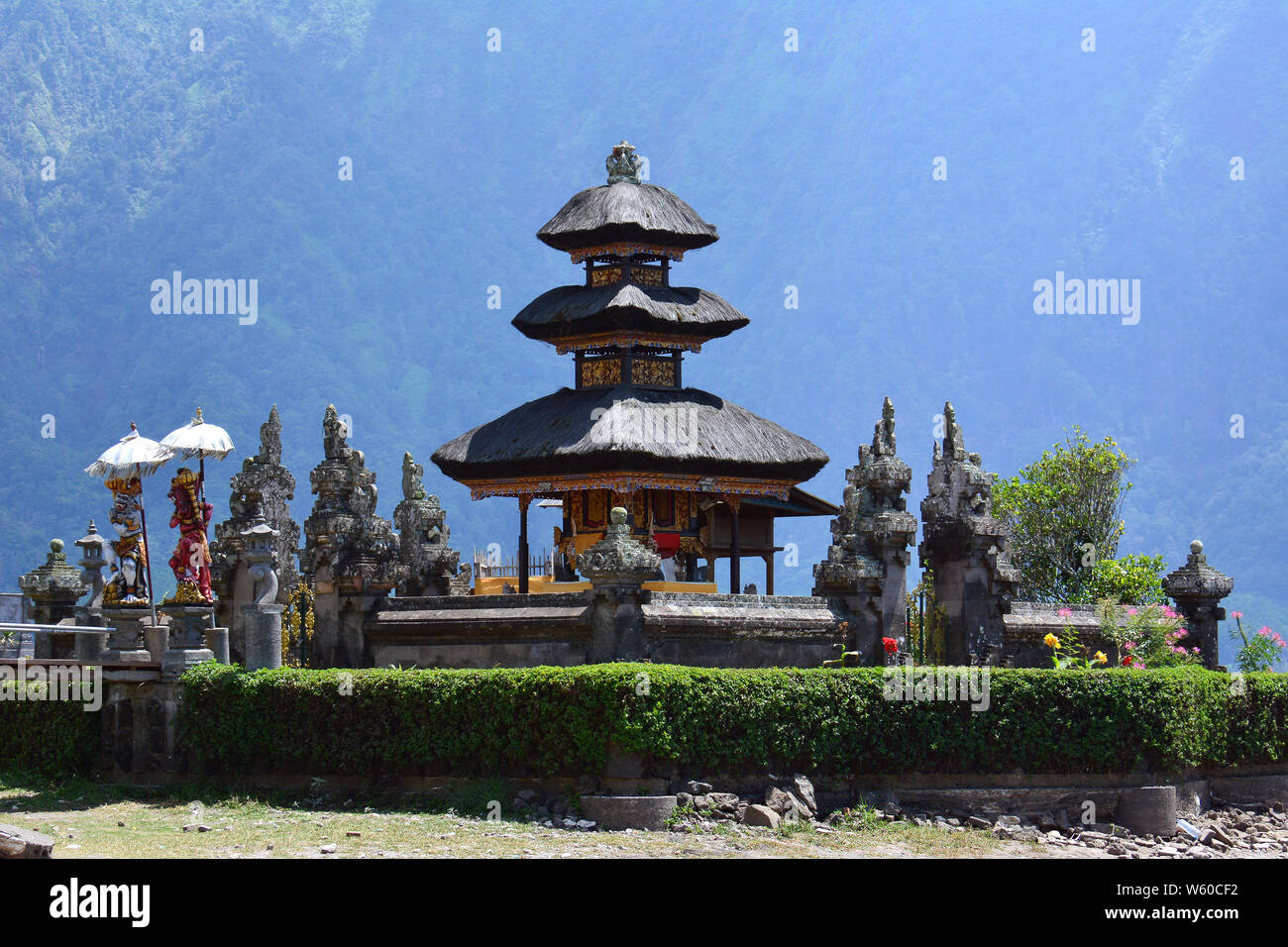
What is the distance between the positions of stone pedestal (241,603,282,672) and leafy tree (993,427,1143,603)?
23697mm

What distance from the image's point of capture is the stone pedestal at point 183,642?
23.7 meters

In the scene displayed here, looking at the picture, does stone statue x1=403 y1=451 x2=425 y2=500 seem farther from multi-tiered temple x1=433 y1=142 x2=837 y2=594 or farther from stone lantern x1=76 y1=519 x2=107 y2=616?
stone lantern x1=76 y1=519 x2=107 y2=616

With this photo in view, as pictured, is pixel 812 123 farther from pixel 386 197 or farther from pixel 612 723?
pixel 612 723

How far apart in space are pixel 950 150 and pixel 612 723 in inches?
4592

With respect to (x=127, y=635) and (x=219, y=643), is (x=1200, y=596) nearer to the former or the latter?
(x=219, y=643)

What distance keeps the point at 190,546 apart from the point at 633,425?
11090mm

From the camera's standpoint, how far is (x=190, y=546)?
79.2 ft

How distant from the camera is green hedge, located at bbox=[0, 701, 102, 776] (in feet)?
78.8

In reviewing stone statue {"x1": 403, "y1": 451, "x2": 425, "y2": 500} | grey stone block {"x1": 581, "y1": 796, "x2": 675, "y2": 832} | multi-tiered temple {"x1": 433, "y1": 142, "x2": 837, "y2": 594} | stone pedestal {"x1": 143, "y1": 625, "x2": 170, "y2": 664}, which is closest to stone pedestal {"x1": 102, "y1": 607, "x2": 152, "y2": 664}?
stone pedestal {"x1": 143, "y1": 625, "x2": 170, "y2": 664}

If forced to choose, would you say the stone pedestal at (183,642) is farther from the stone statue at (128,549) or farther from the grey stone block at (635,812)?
the grey stone block at (635,812)

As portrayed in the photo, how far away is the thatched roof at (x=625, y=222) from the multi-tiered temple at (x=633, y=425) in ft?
0.13

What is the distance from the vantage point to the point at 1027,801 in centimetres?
2430

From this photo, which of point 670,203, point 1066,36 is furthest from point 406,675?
point 1066,36

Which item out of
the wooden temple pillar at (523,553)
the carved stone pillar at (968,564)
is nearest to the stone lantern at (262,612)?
the wooden temple pillar at (523,553)
